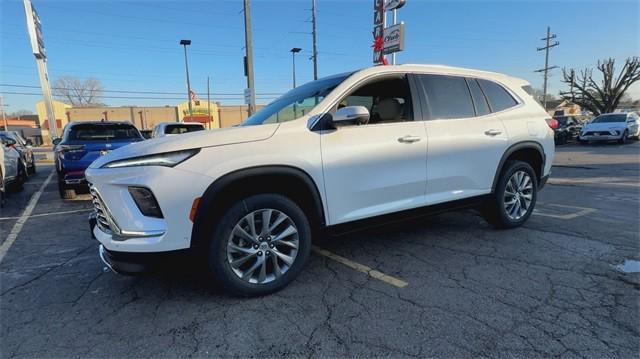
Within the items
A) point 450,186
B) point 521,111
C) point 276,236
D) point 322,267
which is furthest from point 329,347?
point 521,111

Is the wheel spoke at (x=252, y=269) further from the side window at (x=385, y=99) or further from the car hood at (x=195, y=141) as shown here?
the side window at (x=385, y=99)

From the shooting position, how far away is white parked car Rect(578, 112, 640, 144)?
19219 mm

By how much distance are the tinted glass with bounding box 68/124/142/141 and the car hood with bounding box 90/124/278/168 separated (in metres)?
5.03

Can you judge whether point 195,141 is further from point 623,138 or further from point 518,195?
point 623,138

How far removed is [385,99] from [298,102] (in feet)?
Result: 2.90

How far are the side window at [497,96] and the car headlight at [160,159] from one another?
3.44 m

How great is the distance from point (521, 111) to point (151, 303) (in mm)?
4561

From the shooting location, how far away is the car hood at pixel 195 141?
2.52 m

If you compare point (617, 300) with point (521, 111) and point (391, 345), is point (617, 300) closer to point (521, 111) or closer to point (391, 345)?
point (391, 345)

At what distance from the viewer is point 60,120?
48938 mm

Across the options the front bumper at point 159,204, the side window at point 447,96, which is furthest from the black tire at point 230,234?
the side window at point 447,96

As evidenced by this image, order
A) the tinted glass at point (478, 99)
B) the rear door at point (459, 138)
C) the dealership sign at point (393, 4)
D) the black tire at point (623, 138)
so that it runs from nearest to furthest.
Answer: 1. the rear door at point (459, 138)
2. the tinted glass at point (478, 99)
3. the dealership sign at point (393, 4)
4. the black tire at point (623, 138)

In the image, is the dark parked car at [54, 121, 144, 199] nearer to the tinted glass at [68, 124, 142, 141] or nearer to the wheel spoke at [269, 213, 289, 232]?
the tinted glass at [68, 124, 142, 141]

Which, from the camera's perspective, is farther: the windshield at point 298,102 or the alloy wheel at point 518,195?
the alloy wheel at point 518,195
